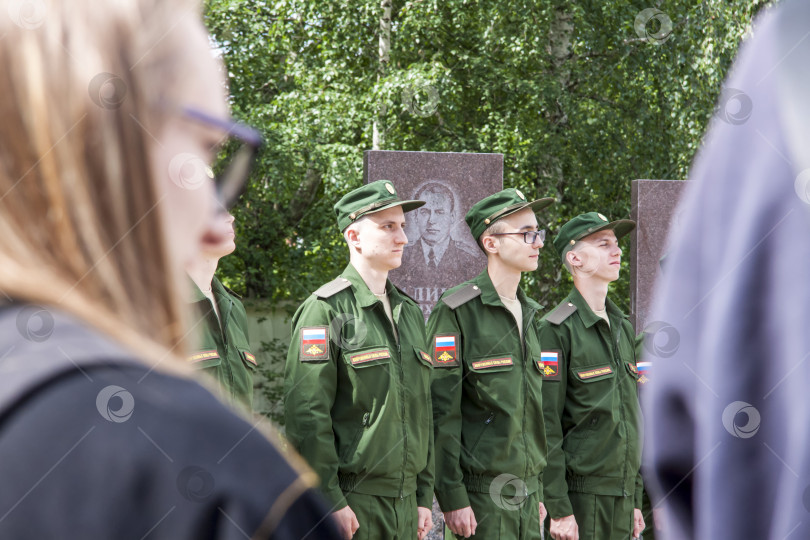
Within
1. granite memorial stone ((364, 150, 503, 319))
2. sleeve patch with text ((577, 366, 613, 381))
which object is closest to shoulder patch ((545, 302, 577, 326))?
sleeve patch with text ((577, 366, 613, 381))

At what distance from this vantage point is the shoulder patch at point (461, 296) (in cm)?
568

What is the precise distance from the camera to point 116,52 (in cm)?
77

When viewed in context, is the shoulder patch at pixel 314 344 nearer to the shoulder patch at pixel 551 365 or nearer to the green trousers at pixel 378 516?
the green trousers at pixel 378 516

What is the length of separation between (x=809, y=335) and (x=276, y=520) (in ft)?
1.66

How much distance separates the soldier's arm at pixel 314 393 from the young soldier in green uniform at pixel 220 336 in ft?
0.72

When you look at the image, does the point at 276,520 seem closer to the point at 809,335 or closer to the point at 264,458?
the point at 264,458

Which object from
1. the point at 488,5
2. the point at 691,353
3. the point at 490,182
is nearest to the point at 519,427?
the point at 490,182

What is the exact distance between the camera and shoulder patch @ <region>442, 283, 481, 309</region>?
568 cm

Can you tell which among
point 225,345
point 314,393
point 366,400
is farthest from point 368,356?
point 225,345

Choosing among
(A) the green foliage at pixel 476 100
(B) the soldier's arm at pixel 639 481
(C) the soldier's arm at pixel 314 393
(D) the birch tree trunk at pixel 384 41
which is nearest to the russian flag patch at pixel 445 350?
(C) the soldier's arm at pixel 314 393

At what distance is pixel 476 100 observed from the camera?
1590 centimetres

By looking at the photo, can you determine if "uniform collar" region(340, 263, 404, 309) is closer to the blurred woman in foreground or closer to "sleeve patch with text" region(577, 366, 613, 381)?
"sleeve patch with text" region(577, 366, 613, 381)

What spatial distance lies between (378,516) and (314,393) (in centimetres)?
65

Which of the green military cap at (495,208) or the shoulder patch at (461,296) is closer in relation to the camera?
the shoulder patch at (461,296)
